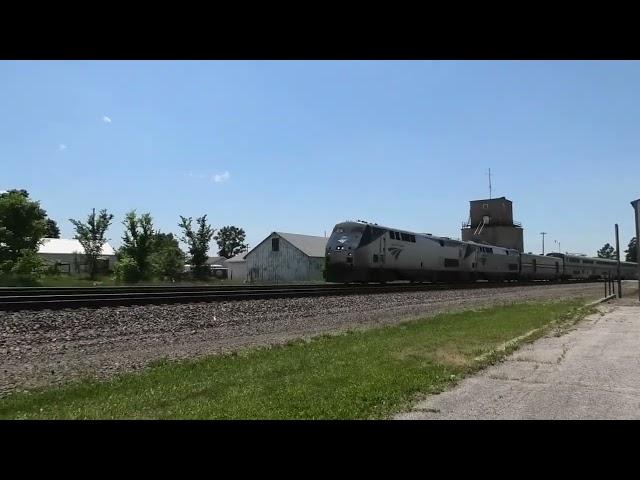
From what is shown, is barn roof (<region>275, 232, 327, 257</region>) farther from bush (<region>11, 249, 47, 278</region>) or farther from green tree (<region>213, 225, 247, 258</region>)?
green tree (<region>213, 225, 247, 258</region>)

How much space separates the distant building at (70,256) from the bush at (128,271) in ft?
56.0

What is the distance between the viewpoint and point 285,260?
63.3 m

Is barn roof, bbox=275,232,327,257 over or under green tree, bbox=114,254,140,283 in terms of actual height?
over

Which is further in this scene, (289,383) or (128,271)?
(128,271)

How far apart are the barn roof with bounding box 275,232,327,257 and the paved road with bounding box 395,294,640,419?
5081 cm

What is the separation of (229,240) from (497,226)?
233ft

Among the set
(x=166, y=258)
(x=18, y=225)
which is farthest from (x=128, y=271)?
(x=18, y=225)

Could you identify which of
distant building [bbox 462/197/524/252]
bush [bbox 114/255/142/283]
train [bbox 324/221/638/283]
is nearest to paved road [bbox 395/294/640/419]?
train [bbox 324/221/638/283]

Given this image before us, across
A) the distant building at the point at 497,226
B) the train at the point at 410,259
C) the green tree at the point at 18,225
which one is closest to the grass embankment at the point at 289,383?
the train at the point at 410,259

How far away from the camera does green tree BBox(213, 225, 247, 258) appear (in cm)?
13300

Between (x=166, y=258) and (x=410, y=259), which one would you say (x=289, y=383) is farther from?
(x=166, y=258)
